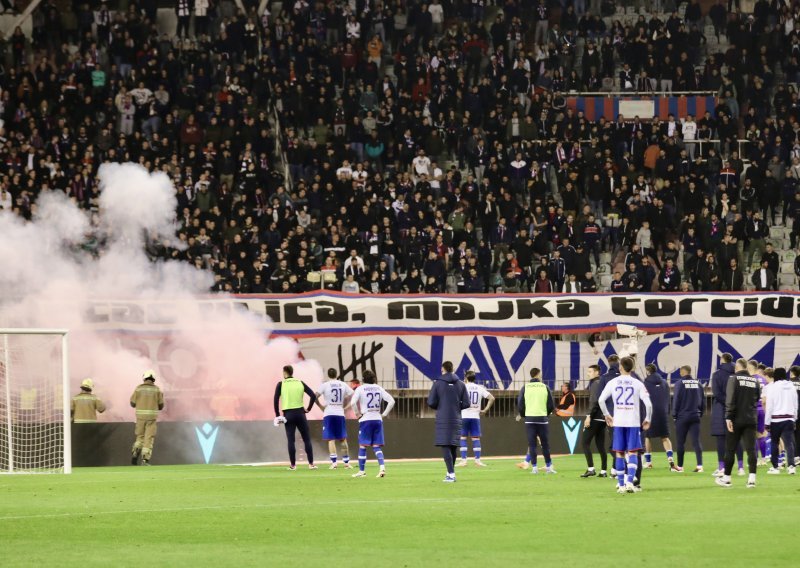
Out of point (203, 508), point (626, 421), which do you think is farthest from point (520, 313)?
point (203, 508)

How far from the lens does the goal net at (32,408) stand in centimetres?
2711

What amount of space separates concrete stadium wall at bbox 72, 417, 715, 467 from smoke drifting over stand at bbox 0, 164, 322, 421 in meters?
2.31

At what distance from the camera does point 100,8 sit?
44.4 meters

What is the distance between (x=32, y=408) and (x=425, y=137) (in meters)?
15.9

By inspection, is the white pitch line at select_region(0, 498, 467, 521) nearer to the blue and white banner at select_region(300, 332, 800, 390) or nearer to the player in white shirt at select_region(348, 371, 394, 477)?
the player in white shirt at select_region(348, 371, 394, 477)

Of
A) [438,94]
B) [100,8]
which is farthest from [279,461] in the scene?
[100,8]

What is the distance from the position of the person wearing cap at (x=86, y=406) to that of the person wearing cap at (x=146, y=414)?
43.4 inches

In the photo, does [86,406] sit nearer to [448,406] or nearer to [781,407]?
[448,406]

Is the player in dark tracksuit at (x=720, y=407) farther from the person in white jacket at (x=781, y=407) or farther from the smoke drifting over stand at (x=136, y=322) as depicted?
the smoke drifting over stand at (x=136, y=322)

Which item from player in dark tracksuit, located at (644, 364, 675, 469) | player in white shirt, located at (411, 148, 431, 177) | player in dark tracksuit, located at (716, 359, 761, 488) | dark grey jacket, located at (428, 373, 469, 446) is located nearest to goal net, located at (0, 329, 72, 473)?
dark grey jacket, located at (428, 373, 469, 446)

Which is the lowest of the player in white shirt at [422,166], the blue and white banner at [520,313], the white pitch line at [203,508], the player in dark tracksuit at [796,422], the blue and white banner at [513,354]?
the white pitch line at [203,508]

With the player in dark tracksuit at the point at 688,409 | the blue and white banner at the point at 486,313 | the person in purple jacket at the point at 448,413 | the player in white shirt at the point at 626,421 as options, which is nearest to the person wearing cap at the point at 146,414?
the blue and white banner at the point at 486,313

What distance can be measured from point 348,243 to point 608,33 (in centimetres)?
1459

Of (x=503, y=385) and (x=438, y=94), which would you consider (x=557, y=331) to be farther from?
(x=438, y=94)
